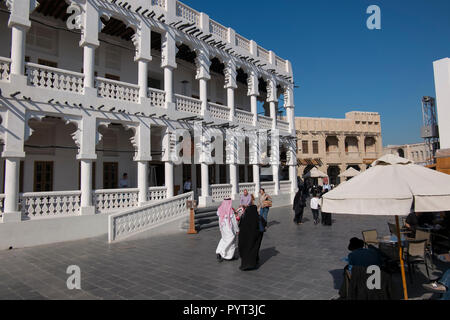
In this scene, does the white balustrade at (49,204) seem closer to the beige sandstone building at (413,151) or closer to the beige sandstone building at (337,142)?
the beige sandstone building at (337,142)

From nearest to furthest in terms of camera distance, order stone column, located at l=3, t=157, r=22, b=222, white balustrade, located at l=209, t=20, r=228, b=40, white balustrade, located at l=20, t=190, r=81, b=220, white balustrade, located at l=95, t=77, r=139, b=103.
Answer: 1. stone column, located at l=3, t=157, r=22, b=222
2. white balustrade, located at l=20, t=190, r=81, b=220
3. white balustrade, located at l=95, t=77, r=139, b=103
4. white balustrade, located at l=209, t=20, r=228, b=40

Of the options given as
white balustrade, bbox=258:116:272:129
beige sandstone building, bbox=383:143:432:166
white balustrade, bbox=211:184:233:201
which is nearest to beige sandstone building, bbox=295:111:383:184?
beige sandstone building, bbox=383:143:432:166

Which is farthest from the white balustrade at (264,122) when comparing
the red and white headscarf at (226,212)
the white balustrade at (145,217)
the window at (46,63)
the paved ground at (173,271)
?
the red and white headscarf at (226,212)

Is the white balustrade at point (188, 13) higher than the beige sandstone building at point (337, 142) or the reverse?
higher

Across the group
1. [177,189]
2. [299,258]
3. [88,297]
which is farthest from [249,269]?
[177,189]

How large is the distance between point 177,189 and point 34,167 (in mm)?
7268

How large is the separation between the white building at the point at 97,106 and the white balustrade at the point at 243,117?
74 millimetres

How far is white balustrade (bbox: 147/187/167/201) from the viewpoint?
42.0ft

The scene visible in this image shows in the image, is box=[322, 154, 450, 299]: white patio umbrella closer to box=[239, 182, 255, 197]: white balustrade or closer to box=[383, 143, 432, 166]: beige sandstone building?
box=[239, 182, 255, 197]: white balustrade

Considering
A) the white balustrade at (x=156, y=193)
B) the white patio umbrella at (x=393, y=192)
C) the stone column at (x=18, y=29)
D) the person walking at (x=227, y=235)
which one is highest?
the stone column at (x=18, y=29)

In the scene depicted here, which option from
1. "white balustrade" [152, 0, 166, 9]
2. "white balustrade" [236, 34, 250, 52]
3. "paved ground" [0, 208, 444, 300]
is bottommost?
"paved ground" [0, 208, 444, 300]

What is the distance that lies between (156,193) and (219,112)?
6394mm

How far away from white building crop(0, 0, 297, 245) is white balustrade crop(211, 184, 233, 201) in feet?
0.27

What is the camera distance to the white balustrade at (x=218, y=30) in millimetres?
16391
